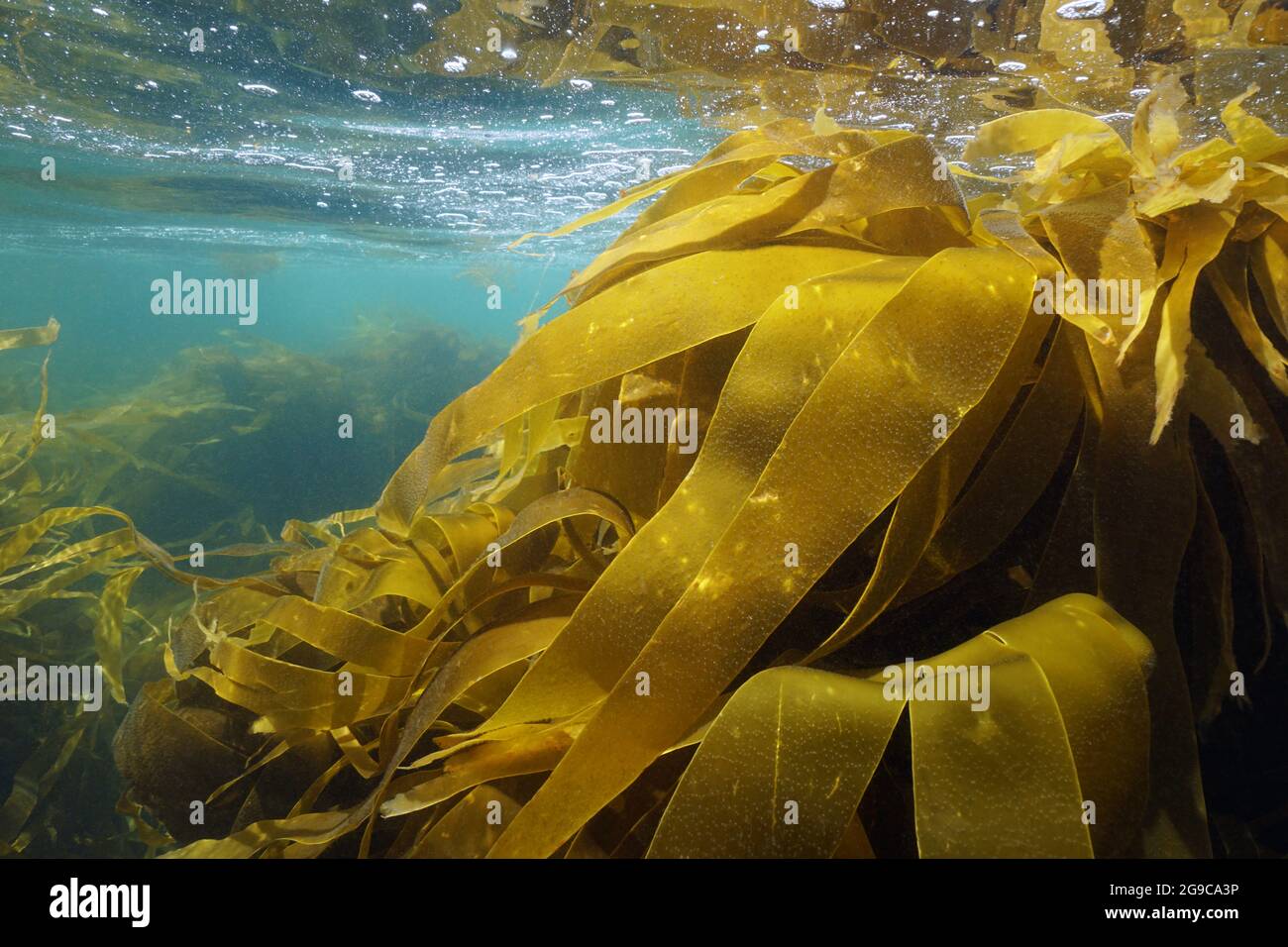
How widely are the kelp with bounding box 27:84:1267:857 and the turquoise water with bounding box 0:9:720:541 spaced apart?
1.73 meters

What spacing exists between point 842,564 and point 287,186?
12.9 metres

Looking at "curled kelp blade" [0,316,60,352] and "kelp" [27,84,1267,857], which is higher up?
"curled kelp blade" [0,316,60,352]

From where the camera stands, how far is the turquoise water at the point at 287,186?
6.06 meters

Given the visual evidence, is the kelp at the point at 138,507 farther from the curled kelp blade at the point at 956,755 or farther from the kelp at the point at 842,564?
the curled kelp blade at the point at 956,755

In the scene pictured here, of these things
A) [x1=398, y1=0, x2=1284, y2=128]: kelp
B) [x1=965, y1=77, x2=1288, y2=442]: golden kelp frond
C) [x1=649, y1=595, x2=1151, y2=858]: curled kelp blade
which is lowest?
[x1=649, y1=595, x2=1151, y2=858]: curled kelp blade

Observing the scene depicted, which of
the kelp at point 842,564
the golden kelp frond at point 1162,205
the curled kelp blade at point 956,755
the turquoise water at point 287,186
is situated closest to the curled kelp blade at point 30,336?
the turquoise water at point 287,186

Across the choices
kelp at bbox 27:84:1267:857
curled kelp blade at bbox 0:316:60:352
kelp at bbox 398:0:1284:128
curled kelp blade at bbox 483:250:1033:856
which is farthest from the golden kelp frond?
kelp at bbox 398:0:1284:128

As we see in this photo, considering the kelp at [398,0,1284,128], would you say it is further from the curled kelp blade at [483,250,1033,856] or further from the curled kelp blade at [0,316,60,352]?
the curled kelp blade at [483,250,1033,856]

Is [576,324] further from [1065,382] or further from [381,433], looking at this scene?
[381,433]

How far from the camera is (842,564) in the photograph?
1.02 metres

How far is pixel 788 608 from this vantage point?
813mm

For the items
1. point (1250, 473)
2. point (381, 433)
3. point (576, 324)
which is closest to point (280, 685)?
point (576, 324)

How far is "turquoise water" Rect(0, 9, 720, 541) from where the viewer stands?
19.9 feet
